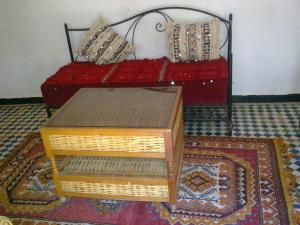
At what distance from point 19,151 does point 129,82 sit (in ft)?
3.98

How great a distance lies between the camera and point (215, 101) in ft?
9.23

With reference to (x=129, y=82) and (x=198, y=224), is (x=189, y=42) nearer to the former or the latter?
(x=129, y=82)

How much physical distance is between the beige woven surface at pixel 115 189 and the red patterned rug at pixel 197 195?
0.12 metres

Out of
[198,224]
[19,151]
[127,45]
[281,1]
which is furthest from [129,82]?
[281,1]

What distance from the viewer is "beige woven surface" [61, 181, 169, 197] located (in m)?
2.07

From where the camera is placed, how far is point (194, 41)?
310 centimetres

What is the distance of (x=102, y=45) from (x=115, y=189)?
1753mm

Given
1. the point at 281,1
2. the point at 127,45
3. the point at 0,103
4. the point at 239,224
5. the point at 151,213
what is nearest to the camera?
the point at 239,224

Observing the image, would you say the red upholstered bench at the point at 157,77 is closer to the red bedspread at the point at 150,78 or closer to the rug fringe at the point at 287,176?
the red bedspread at the point at 150,78

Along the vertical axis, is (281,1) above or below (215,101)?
above

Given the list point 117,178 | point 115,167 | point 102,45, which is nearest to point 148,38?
point 102,45

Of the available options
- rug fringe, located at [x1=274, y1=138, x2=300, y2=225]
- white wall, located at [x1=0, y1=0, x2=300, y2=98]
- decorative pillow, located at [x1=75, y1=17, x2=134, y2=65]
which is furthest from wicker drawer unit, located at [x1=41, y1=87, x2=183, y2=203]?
white wall, located at [x1=0, y1=0, x2=300, y2=98]

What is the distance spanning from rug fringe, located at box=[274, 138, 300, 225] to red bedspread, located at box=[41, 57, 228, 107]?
1.97ft

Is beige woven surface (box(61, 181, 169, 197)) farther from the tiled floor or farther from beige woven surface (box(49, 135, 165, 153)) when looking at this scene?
the tiled floor
